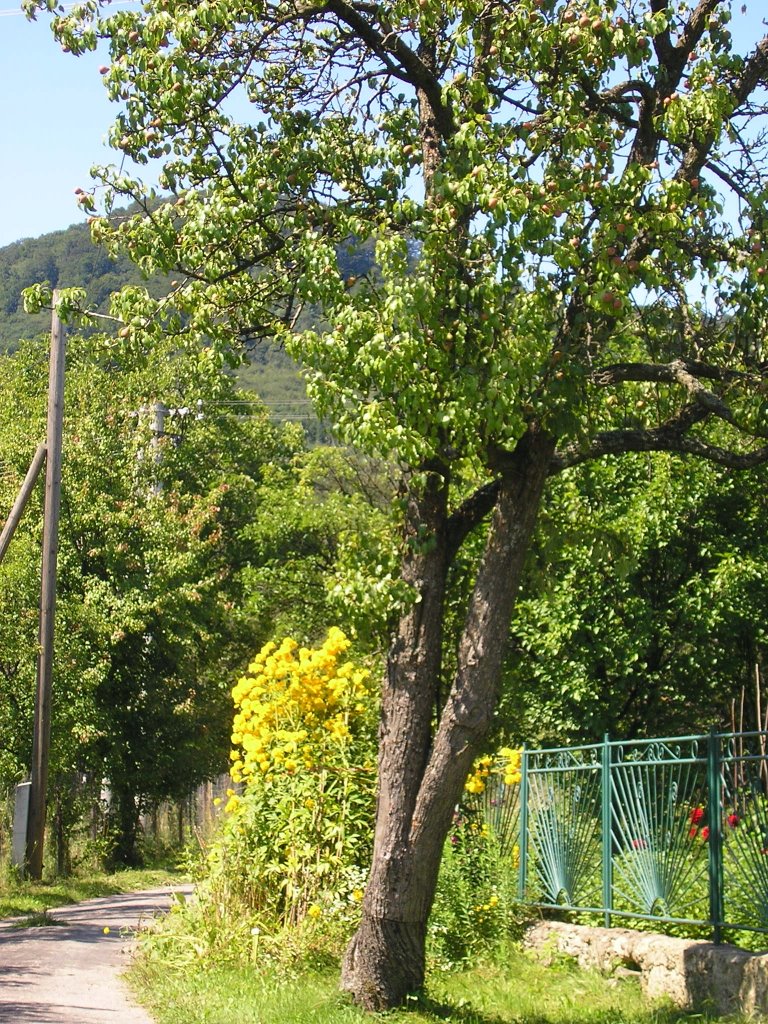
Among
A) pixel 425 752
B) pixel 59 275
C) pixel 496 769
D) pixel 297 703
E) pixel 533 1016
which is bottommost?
pixel 533 1016

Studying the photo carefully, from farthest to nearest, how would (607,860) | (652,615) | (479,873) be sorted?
1. (652,615)
2. (479,873)
3. (607,860)

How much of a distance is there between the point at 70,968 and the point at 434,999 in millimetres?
3909

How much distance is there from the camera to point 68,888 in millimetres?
18891

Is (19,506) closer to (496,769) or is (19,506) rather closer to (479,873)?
(496,769)

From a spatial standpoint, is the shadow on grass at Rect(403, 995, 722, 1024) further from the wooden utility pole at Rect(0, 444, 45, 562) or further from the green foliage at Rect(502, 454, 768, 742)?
the wooden utility pole at Rect(0, 444, 45, 562)

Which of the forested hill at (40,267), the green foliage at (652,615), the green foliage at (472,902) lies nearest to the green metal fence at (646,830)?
the green foliage at (472,902)

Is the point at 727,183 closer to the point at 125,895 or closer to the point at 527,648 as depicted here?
the point at 527,648

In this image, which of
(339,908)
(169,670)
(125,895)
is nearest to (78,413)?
(169,670)

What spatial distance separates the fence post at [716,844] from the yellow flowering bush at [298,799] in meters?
2.98

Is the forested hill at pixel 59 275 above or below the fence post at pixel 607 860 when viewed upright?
above

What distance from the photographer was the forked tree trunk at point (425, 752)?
8.53 meters

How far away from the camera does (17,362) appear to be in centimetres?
3750

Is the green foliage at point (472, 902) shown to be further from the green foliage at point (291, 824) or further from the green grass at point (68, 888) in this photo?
the green grass at point (68, 888)

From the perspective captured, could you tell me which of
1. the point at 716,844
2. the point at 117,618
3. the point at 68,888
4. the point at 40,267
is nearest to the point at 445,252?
the point at 716,844
